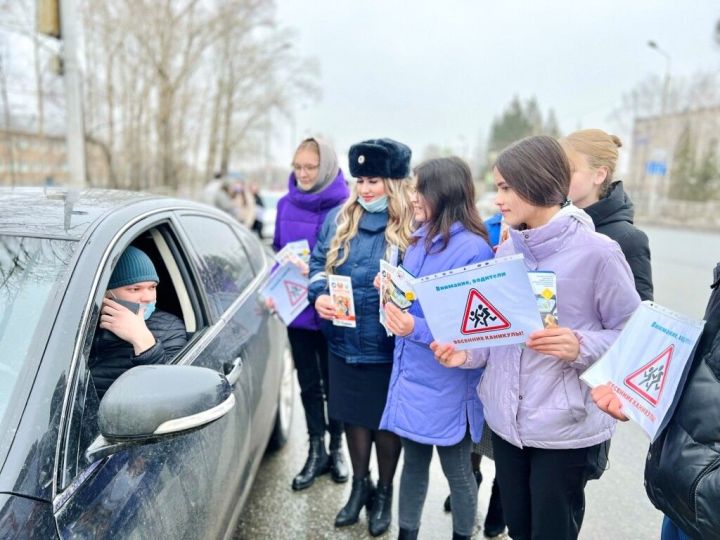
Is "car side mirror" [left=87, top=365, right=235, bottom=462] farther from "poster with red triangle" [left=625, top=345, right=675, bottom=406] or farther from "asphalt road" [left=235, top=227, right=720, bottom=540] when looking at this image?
"asphalt road" [left=235, top=227, right=720, bottom=540]

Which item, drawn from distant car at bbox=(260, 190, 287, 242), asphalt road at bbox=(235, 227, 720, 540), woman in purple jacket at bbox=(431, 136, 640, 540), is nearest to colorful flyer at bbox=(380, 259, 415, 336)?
woman in purple jacket at bbox=(431, 136, 640, 540)

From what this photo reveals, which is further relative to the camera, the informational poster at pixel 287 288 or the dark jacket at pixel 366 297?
the informational poster at pixel 287 288

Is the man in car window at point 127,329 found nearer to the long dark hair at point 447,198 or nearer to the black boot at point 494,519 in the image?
the long dark hair at point 447,198

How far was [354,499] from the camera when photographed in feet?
9.09

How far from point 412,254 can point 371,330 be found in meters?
0.43

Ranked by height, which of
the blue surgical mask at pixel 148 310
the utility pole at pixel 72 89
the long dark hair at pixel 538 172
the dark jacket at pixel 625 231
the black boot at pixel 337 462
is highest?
the utility pole at pixel 72 89

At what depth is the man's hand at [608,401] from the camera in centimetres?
154

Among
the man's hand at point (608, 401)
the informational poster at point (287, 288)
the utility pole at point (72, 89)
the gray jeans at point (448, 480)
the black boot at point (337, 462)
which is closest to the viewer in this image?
the man's hand at point (608, 401)

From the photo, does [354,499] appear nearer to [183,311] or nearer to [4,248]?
[183,311]

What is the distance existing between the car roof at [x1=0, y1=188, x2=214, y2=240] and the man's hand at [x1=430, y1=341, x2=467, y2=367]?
1220mm

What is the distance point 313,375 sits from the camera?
10.6 feet

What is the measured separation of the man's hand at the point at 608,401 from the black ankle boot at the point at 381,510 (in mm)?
1484

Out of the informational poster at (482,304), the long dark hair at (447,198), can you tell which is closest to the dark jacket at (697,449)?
the informational poster at (482,304)

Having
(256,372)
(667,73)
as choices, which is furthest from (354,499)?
(667,73)
